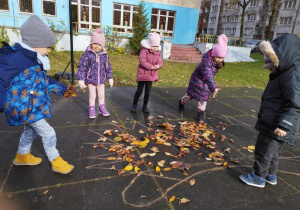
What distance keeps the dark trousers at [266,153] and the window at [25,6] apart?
19.8 metres

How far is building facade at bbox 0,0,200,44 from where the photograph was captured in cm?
1681

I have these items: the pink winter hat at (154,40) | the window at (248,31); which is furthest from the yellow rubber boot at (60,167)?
the window at (248,31)

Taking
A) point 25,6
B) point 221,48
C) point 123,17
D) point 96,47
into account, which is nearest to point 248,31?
point 123,17

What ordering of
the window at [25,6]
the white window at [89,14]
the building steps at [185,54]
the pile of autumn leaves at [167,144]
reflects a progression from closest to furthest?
the pile of autumn leaves at [167,144], the window at [25,6], the building steps at [185,54], the white window at [89,14]

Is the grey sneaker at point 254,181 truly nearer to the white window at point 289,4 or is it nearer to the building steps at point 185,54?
the building steps at point 185,54

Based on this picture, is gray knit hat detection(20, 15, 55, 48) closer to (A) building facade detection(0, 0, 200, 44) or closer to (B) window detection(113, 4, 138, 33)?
(A) building facade detection(0, 0, 200, 44)

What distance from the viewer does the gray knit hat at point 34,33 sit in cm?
237

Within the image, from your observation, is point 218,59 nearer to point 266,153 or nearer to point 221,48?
point 221,48

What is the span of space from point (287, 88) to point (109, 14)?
19672 millimetres

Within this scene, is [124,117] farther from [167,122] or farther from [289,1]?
[289,1]

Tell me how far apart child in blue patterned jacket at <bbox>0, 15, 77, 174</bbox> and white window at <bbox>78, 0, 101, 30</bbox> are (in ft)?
59.2

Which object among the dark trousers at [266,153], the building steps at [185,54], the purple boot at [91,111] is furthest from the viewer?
the building steps at [185,54]

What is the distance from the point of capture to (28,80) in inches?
91.9

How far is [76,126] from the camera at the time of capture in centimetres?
415
